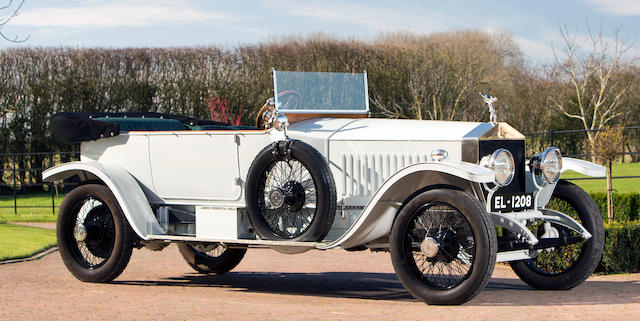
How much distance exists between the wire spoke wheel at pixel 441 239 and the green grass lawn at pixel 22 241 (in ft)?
19.2

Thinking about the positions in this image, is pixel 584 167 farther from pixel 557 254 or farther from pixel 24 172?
pixel 24 172

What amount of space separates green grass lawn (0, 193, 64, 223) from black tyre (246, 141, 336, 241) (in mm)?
9499

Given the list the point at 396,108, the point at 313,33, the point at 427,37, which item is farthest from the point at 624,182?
the point at 313,33

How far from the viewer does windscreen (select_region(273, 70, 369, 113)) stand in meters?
7.57

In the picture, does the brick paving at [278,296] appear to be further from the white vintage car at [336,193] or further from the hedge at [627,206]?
the hedge at [627,206]

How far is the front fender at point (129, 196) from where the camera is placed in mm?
7707

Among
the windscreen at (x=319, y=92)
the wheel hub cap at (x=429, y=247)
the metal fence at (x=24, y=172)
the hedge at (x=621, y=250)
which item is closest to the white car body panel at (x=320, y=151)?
the windscreen at (x=319, y=92)

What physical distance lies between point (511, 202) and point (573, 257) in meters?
1.40

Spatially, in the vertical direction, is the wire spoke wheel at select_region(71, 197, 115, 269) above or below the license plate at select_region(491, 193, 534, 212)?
below

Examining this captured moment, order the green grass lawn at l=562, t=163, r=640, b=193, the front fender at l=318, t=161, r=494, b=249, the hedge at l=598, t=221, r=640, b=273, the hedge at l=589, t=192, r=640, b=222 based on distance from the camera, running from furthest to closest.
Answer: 1. the green grass lawn at l=562, t=163, r=640, b=193
2. the hedge at l=589, t=192, r=640, b=222
3. the hedge at l=598, t=221, r=640, b=273
4. the front fender at l=318, t=161, r=494, b=249

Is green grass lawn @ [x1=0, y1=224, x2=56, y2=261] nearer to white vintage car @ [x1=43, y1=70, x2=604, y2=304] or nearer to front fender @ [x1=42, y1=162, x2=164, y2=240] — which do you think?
white vintage car @ [x1=43, y1=70, x2=604, y2=304]

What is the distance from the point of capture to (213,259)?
8930 millimetres

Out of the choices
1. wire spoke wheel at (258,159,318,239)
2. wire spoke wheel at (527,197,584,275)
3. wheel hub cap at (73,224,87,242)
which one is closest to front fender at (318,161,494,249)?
wire spoke wheel at (258,159,318,239)

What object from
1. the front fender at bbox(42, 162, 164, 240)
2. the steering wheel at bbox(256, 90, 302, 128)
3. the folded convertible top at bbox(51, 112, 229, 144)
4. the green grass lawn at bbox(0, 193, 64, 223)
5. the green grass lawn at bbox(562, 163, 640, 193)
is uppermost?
the steering wheel at bbox(256, 90, 302, 128)
